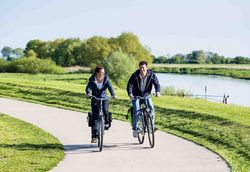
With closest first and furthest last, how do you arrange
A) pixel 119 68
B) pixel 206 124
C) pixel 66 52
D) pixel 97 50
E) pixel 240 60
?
pixel 206 124 < pixel 119 68 < pixel 97 50 < pixel 66 52 < pixel 240 60

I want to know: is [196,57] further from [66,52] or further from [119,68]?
[119,68]

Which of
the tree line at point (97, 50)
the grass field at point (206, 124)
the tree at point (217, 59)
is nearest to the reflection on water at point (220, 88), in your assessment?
the tree line at point (97, 50)

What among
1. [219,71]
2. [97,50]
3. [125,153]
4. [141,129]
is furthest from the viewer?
[219,71]

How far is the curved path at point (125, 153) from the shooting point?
8.93 metres

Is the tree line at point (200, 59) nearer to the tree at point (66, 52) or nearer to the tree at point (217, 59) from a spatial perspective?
the tree at point (217, 59)

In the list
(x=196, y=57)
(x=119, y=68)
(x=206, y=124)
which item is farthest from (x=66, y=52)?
(x=206, y=124)

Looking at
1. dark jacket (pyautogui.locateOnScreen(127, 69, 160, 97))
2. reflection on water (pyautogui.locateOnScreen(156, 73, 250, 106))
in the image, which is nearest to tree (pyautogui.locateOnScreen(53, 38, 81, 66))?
reflection on water (pyautogui.locateOnScreen(156, 73, 250, 106))

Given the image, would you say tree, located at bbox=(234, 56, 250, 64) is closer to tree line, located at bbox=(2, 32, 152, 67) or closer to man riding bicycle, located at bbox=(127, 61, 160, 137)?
tree line, located at bbox=(2, 32, 152, 67)

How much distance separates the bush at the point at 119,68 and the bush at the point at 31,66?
87.9 ft

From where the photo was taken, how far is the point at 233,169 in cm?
873

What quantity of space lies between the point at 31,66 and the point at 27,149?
84.7m

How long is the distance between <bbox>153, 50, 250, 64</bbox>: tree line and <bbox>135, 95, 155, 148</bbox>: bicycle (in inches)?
5907

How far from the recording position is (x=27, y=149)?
10.8 m

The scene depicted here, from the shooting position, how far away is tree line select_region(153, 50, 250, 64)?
160375 mm
